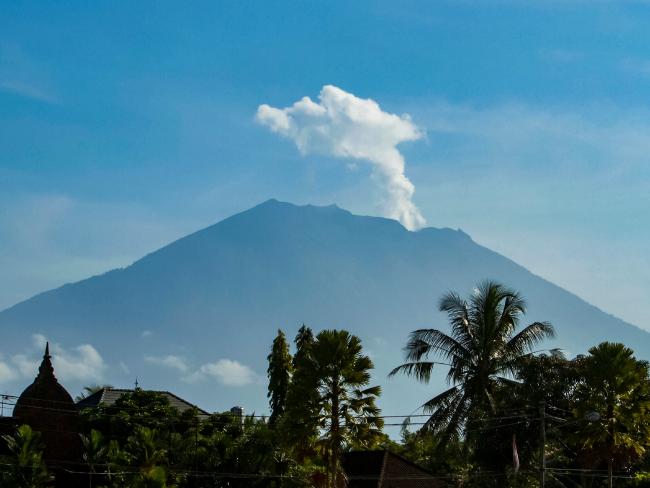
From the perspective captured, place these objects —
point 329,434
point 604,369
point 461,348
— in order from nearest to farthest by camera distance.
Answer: point 329,434, point 604,369, point 461,348

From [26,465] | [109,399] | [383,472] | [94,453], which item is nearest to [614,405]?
[383,472]

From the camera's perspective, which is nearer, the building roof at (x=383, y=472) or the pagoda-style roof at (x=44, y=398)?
the pagoda-style roof at (x=44, y=398)

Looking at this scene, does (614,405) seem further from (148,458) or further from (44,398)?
(44,398)

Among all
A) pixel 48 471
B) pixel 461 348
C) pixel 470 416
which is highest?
pixel 461 348

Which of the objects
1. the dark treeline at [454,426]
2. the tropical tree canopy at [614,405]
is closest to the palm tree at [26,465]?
the dark treeline at [454,426]

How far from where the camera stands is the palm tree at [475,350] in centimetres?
5672

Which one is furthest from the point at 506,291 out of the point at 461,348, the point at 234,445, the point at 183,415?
the point at 183,415

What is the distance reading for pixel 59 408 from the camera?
6072cm

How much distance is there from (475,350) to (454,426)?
14.2 ft

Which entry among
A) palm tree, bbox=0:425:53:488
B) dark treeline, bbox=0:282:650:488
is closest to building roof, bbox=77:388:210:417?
dark treeline, bbox=0:282:650:488

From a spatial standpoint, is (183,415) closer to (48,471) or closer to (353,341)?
(48,471)

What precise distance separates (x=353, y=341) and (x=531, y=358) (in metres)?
15.1

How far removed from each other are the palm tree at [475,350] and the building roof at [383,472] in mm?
8540

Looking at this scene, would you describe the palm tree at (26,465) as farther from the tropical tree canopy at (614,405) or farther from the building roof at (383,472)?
the tropical tree canopy at (614,405)
